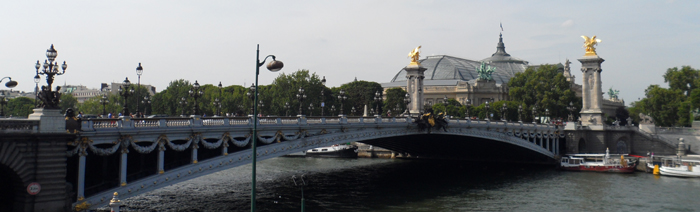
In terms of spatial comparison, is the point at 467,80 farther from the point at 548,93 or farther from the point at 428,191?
the point at 428,191

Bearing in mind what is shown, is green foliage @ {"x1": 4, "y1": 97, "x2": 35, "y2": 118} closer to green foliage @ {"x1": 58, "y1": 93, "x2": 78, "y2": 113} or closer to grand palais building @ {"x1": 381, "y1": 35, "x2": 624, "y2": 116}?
green foliage @ {"x1": 58, "y1": 93, "x2": 78, "y2": 113}

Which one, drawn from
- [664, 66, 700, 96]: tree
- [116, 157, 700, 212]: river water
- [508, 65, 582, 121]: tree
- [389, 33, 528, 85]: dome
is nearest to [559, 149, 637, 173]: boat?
[116, 157, 700, 212]: river water

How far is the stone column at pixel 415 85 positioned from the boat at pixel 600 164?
19263 millimetres

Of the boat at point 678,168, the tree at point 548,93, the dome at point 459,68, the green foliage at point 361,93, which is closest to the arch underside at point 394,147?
the boat at point 678,168

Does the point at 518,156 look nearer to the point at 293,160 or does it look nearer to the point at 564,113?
the point at 293,160

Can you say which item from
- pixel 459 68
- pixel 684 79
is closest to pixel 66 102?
pixel 684 79

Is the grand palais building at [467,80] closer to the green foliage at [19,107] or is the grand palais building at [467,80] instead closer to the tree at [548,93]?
the tree at [548,93]

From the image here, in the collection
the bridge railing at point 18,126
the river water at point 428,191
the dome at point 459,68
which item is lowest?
the river water at point 428,191

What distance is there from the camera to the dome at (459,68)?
162 m

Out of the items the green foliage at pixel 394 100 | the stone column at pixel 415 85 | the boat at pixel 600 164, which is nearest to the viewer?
the boat at pixel 600 164

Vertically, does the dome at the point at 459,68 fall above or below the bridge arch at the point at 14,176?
above

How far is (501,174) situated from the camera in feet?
172

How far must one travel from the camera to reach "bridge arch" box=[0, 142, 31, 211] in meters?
18.9

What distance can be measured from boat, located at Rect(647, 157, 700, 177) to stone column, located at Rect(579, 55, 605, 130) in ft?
47.0
